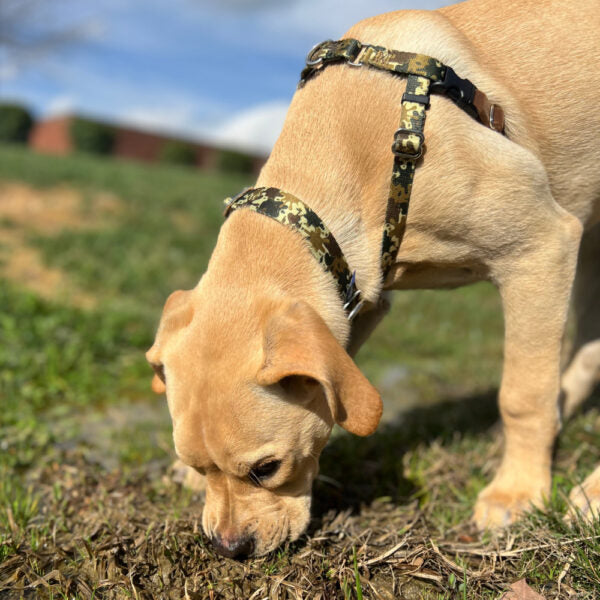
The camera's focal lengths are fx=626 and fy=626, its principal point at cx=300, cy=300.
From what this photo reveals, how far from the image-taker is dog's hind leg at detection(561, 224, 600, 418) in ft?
13.7

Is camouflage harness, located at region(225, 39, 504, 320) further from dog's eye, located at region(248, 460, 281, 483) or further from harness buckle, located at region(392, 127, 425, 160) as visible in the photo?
dog's eye, located at region(248, 460, 281, 483)

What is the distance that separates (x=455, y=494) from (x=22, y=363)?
343 cm

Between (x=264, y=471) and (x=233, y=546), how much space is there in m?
0.33

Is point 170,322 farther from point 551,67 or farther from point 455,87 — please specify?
point 551,67

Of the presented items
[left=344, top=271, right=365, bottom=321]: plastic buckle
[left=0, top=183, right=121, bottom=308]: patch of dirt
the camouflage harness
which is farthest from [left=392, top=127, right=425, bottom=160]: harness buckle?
[left=0, top=183, right=121, bottom=308]: patch of dirt

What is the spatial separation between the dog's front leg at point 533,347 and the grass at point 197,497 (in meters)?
0.19

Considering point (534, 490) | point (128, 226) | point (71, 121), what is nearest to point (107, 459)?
point (534, 490)

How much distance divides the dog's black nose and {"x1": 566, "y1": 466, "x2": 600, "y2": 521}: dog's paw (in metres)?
1.40

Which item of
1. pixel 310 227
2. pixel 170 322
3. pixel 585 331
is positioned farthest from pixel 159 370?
pixel 585 331

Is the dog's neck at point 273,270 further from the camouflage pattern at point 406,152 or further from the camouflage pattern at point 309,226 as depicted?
the camouflage pattern at point 406,152

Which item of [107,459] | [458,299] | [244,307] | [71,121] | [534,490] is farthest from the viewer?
[71,121]

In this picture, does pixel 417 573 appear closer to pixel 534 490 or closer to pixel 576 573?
pixel 576 573

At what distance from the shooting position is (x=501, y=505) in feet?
10.2

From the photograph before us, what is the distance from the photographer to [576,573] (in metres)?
2.35
